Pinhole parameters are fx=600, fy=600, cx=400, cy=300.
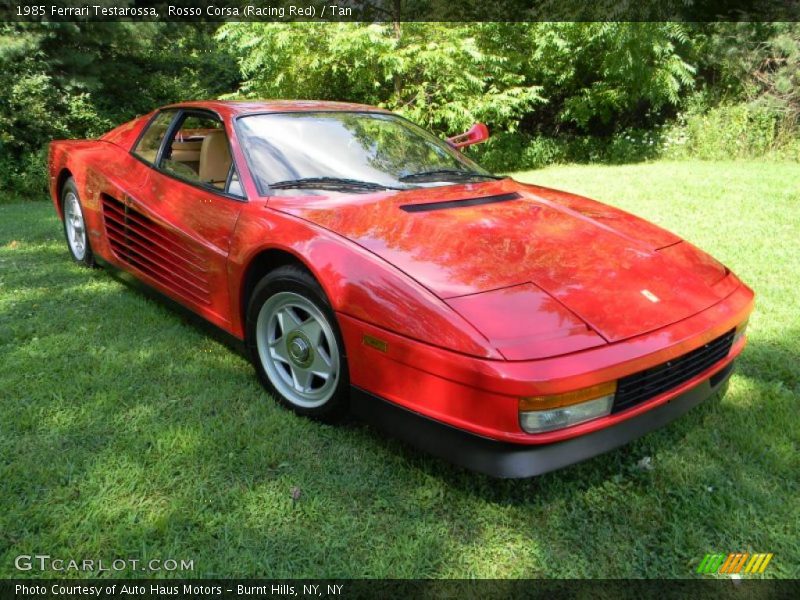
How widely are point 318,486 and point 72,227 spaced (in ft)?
11.7

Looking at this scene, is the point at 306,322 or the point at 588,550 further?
the point at 306,322

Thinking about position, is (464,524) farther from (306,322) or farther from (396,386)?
(306,322)

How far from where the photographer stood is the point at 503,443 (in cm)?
185

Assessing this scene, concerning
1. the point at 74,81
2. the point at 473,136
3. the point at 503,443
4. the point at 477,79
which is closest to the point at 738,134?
the point at 477,79

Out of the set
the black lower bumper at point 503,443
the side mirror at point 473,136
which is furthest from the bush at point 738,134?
the black lower bumper at point 503,443

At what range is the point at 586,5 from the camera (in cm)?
1184

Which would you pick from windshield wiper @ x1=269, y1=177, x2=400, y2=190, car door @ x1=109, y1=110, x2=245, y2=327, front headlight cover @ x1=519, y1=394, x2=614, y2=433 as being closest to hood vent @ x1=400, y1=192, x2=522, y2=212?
windshield wiper @ x1=269, y1=177, x2=400, y2=190

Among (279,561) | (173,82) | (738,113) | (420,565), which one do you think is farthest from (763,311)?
(173,82)

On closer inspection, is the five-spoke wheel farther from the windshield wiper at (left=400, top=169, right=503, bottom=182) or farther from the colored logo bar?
the colored logo bar

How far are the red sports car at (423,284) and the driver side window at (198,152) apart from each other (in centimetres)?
2

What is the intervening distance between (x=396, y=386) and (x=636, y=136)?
41.2 ft

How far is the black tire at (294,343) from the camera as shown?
235 cm

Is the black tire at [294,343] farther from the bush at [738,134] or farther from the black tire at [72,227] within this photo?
the bush at [738,134]

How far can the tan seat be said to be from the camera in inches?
135
